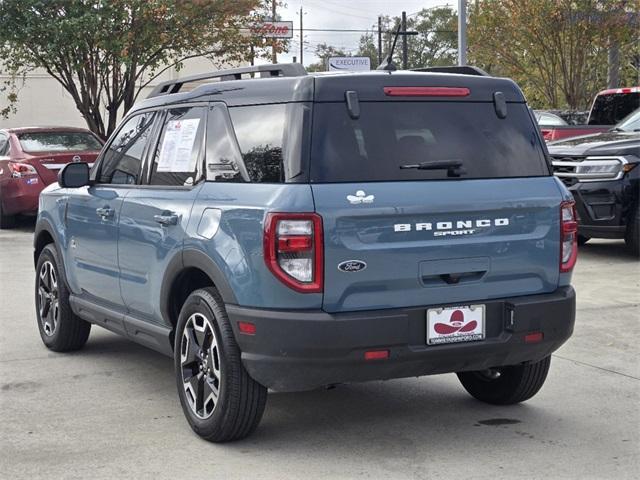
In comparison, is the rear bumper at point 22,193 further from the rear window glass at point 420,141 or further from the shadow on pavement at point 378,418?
the rear window glass at point 420,141

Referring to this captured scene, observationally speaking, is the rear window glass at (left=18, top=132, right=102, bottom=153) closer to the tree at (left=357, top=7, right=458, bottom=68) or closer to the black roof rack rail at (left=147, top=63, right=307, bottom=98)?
the black roof rack rail at (left=147, top=63, right=307, bottom=98)

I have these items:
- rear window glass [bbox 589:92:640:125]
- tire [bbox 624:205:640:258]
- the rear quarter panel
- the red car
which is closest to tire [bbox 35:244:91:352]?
the rear quarter panel

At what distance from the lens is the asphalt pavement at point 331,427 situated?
15.6 ft

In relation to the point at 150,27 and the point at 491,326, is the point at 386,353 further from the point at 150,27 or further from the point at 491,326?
the point at 150,27

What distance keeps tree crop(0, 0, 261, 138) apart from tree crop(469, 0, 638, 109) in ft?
25.7

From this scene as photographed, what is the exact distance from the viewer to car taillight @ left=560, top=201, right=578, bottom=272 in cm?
518

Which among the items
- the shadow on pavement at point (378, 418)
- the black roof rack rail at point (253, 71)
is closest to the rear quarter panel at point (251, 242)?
the black roof rack rail at point (253, 71)

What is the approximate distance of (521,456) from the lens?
4.88 meters

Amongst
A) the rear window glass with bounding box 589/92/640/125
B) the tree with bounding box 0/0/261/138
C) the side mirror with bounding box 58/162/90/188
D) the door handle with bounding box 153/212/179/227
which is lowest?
the door handle with bounding box 153/212/179/227

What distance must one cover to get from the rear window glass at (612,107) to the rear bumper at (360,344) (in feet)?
40.1

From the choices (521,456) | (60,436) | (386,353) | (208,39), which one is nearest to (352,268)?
(386,353)

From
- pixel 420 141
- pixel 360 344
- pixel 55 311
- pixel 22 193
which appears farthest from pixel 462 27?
pixel 360 344

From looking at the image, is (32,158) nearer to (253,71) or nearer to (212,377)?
(253,71)

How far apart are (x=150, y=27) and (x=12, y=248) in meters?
9.08
